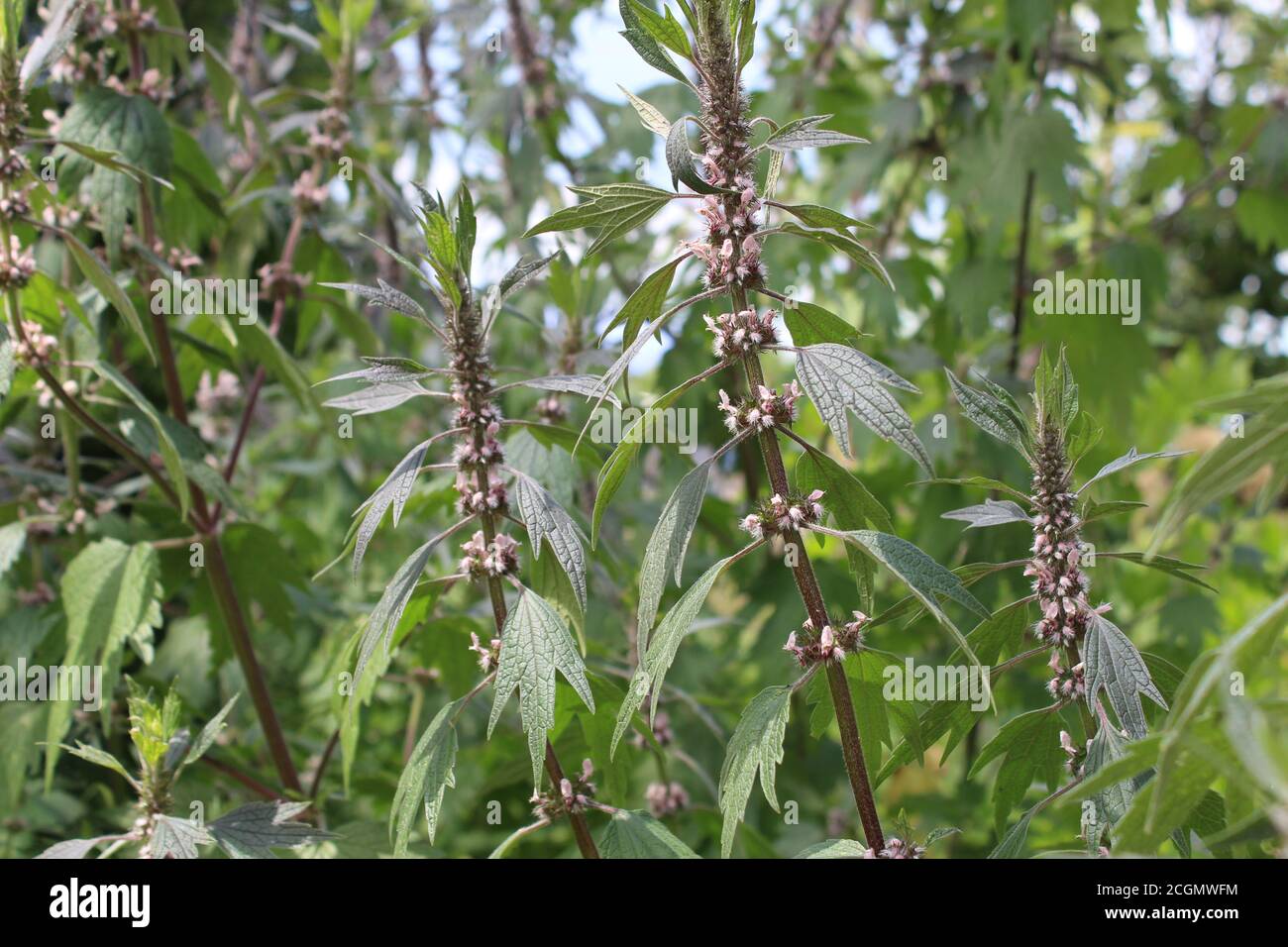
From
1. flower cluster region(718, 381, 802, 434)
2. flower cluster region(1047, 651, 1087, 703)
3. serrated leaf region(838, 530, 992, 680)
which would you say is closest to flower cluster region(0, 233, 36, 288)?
flower cluster region(718, 381, 802, 434)

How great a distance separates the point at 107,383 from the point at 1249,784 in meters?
2.30

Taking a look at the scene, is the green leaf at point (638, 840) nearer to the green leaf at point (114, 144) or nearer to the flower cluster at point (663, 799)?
the flower cluster at point (663, 799)

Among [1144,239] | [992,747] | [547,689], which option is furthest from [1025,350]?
[547,689]

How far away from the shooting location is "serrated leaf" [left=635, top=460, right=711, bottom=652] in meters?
1.42

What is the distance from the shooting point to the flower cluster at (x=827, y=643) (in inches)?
56.9

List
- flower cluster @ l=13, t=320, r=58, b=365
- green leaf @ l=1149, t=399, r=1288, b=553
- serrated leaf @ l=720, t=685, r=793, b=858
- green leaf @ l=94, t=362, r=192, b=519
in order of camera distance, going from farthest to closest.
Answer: flower cluster @ l=13, t=320, r=58, b=365 < green leaf @ l=94, t=362, r=192, b=519 < serrated leaf @ l=720, t=685, r=793, b=858 < green leaf @ l=1149, t=399, r=1288, b=553

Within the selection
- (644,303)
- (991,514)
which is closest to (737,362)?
(644,303)

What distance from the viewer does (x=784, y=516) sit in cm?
146

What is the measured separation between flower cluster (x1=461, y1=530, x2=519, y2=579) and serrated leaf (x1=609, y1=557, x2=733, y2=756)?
0.28 meters

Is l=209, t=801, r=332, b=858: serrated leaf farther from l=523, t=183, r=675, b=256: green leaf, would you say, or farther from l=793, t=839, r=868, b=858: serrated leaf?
l=523, t=183, r=675, b=256: green leaf

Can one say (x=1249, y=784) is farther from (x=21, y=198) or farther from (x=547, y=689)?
(x=21, y=198)

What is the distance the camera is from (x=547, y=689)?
1.48m

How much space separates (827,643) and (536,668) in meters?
0.38

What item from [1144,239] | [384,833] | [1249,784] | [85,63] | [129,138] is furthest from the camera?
[1144,239]
